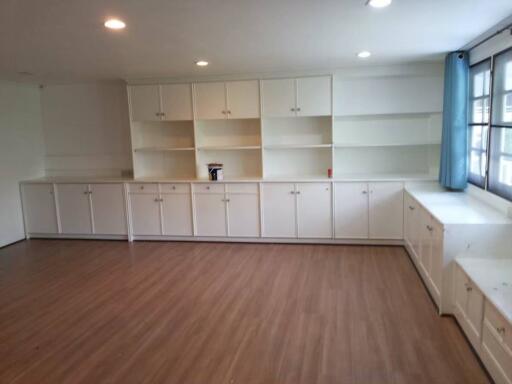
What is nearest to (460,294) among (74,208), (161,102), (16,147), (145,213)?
(145,213)

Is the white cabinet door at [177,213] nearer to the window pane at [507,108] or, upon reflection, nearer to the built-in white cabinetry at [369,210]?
the built-in white cabinetry at [369,210]

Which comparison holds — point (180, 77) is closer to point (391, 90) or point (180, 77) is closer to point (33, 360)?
point (391, 90)

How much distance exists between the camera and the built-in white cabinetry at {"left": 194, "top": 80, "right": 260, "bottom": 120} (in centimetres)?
538

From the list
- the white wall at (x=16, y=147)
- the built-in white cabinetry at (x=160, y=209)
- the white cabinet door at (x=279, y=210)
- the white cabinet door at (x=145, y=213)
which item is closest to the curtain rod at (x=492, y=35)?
the white cabinet door at (x=279, y=210)

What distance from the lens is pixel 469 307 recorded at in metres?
2.77

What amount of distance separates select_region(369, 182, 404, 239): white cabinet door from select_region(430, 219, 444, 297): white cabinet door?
147 centimetres

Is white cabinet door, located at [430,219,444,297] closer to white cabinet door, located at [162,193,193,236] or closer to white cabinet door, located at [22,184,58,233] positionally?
white cabinet door, located at [162,193,193,236]

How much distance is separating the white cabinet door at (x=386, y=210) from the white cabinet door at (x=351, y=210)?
9cm

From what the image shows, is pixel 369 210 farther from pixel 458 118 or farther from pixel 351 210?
pixel 458 118

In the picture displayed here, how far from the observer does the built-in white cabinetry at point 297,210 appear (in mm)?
5164

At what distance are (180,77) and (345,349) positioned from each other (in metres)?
4.05

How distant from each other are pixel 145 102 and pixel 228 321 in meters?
3.54

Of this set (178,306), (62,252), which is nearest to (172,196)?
(62,252)

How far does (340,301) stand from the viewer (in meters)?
3.55
